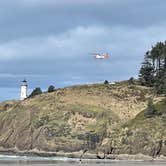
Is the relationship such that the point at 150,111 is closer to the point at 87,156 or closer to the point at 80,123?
the point at 80,123

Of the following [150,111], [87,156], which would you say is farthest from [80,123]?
[150,111]

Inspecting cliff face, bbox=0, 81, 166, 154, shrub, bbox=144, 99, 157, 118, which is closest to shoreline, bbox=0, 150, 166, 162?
cliff face, bbox=0, 81, 166, 154

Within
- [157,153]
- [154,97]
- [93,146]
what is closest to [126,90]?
A: [154,97]

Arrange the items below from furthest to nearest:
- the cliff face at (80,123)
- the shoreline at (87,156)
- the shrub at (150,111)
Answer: the shrub at (150,111) → the cliff face at (80,123) → the shoreline at (87,156)

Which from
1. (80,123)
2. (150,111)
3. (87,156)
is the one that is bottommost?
(87,156)

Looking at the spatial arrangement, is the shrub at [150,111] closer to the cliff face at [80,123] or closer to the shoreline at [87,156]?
the cliff face at [80,123]

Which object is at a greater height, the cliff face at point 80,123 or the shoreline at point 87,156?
the cliff face at point 80,123

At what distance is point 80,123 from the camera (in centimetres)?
17550

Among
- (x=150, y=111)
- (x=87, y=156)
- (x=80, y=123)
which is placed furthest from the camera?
(x=80, y=123)

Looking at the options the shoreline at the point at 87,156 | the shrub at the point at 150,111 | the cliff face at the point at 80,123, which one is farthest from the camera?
the shrub at the point at 150,111

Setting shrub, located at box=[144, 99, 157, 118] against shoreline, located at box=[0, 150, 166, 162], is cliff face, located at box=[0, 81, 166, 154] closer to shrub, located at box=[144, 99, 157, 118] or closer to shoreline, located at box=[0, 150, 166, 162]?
shoreline, located at box=[0, 150, 166, 162]

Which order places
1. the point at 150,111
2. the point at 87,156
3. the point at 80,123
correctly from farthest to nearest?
the point at 80,123 < the point at 150,111 < the point at 87,156

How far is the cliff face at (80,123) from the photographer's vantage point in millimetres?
158125

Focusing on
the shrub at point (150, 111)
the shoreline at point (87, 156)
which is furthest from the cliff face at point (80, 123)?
the shrub at point (150, 111)
